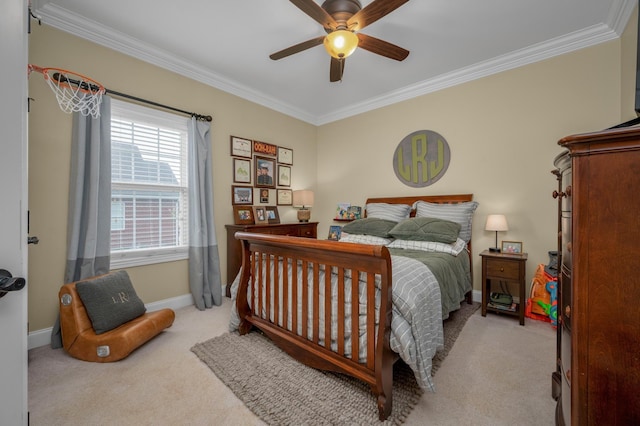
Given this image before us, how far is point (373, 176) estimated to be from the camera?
402 centimetres

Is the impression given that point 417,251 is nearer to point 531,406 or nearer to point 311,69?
point 531,406

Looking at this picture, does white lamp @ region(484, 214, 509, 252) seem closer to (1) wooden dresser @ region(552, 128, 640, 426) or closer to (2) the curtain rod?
(1) wooden dresser @ region(552, 128, 640, 426)

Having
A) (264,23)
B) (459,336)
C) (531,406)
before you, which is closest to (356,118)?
(264,23)

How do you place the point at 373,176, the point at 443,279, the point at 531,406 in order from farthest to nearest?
1. the point at 373,176
2. the point at 443,279
3. the point at 531,406

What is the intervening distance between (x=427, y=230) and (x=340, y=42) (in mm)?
1907

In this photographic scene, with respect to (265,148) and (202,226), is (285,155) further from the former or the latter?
(202,226)

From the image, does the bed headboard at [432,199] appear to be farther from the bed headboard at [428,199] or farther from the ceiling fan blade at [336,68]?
the ceiling fan blade at [336,68]

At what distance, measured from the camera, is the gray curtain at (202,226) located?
2941 mm

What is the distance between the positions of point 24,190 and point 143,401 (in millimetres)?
1401

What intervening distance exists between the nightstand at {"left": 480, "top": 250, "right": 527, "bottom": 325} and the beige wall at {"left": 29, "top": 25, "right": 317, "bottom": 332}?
300 cm

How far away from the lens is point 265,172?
385cm

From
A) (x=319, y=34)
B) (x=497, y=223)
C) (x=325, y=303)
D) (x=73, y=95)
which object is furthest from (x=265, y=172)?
(x=497, y=223)

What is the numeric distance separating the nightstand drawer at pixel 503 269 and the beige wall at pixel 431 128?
479 millimetres

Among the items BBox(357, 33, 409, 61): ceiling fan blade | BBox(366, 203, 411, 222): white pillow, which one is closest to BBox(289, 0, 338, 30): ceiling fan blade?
BBox(357, 33, 409, 61): ceiling fan blade
